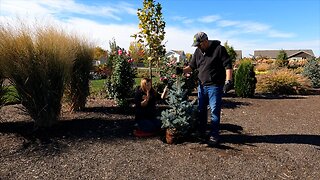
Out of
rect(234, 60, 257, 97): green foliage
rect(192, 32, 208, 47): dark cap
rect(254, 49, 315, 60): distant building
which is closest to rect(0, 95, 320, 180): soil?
rect(192, 32, 208, 47): dark cap

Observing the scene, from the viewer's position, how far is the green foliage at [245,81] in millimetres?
10336

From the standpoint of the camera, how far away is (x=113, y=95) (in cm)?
669

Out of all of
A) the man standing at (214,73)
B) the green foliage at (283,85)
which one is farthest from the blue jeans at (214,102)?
the green foliage at (283,85)

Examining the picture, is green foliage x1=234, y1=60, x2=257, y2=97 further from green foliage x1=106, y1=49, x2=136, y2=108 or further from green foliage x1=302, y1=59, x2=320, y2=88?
green foliage x1=302, y1=59, x2=320, y2=88

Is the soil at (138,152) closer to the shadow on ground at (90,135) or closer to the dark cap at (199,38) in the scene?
the shadow on ground at (90,135)

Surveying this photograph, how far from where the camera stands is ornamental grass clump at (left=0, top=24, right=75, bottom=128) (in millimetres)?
4453

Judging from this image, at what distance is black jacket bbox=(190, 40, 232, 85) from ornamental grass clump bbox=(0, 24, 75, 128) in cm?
233

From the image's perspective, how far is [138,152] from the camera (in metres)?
4.27

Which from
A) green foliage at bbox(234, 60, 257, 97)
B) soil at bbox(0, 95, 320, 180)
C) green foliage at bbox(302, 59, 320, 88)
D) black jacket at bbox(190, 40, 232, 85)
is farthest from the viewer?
green foliage at bbox(302, 59, 320, 88)

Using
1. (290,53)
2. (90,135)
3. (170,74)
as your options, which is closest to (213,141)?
(90,135)

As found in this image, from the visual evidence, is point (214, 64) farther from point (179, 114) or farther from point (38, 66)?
point (38, 66)

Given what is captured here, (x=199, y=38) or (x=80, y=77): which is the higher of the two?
(x=199, y=38)

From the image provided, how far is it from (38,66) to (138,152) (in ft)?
6.88

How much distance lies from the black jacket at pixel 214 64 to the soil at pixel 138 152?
1.04m
